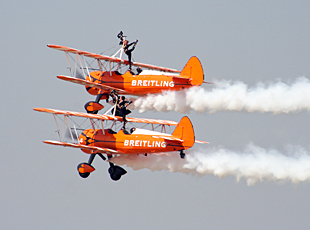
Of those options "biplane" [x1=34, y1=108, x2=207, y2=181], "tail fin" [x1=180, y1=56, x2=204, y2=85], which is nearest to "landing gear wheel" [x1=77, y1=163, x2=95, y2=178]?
"biplane" [x1=34, y1=108, x2=207, y2=181]

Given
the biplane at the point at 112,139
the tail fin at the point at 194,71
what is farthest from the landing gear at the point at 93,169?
the tail fin at the point at 194,71

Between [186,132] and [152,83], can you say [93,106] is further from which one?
[186,132]

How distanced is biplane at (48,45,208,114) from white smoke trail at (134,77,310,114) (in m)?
0.40

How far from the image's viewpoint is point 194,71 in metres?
38.6

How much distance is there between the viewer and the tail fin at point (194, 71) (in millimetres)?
38344

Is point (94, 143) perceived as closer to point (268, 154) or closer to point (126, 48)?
point (126, 48)

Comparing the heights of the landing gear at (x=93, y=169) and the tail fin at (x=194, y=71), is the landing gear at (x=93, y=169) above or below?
below

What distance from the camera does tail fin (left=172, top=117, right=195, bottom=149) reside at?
1463 inches

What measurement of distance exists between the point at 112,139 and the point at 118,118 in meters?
1.04

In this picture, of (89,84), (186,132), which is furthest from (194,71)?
(89,84)

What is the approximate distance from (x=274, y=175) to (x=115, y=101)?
7798mm

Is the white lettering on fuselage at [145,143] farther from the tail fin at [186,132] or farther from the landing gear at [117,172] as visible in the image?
the landing gear at [117,172]

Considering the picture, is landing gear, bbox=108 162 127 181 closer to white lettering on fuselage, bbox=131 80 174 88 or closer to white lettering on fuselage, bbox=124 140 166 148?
white lettering on fuselage, bbox=124 140 166 148

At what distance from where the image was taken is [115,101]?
3925 centimetres
